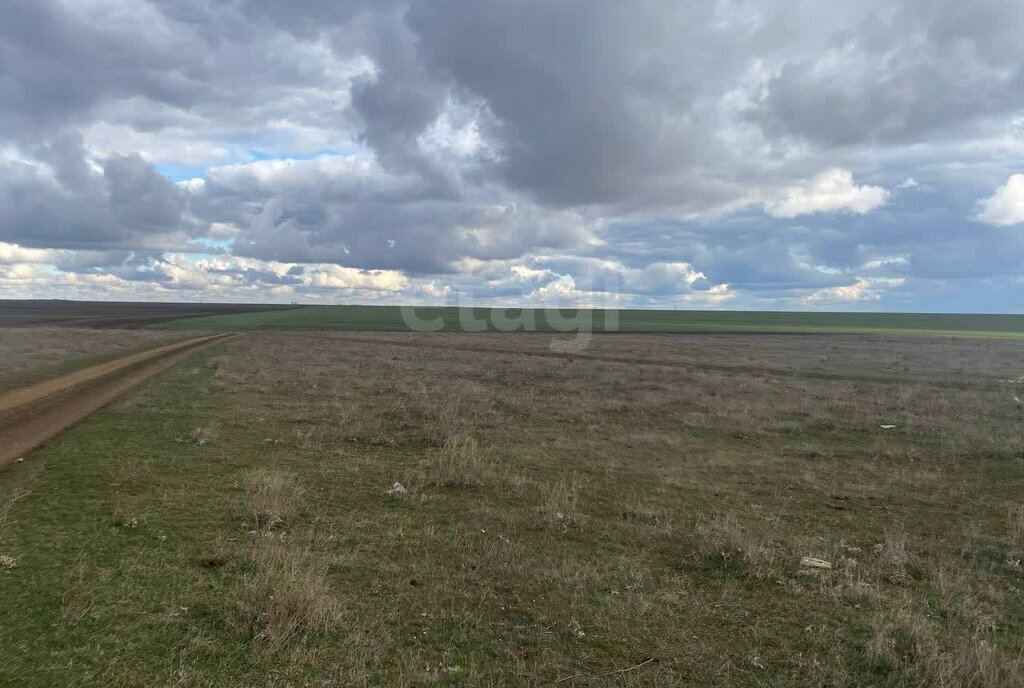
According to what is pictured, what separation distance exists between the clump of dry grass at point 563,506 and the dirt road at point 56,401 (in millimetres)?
12561

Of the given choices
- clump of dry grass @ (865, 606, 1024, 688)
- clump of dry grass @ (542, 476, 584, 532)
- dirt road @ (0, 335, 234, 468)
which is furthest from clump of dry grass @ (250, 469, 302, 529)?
clump of dry grass @ (865, 606, 1024, 688)

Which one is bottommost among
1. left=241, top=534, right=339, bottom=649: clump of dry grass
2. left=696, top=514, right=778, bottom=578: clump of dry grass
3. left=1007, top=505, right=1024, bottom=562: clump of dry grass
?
left=1007, top=505, right=1024, bottom=562: clump of dry grass

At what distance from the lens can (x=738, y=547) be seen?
9.98 metres

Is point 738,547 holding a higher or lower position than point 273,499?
lower

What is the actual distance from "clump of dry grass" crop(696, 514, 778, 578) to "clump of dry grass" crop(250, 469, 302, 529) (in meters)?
7.44

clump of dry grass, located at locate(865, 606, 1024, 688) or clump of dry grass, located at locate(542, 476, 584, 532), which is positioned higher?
clump of dry grass, located at locate(865, 606, 1024, 688)

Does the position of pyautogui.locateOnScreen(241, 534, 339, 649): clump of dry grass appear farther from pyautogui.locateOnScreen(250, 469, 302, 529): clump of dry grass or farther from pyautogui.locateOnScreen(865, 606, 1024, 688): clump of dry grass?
pyautogui.locateOnScreen(865, 606, 1024, 688): clump of dry grass

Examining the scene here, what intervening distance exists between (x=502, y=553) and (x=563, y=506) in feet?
9.11

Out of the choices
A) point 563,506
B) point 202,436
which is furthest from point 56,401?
point 563,506

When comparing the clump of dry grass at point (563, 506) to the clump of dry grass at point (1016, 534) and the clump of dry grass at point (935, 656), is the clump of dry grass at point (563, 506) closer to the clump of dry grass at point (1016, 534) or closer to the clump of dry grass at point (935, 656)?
the clump of dry grass at point (935, 656)

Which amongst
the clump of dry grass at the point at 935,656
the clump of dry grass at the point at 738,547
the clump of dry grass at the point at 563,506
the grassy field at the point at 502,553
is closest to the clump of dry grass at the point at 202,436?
the grassy field at the point at 502,553

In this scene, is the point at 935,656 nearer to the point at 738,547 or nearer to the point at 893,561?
the point at 738,547

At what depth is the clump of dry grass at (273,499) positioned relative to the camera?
10.6 m

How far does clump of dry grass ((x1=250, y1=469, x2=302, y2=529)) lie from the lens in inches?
418
